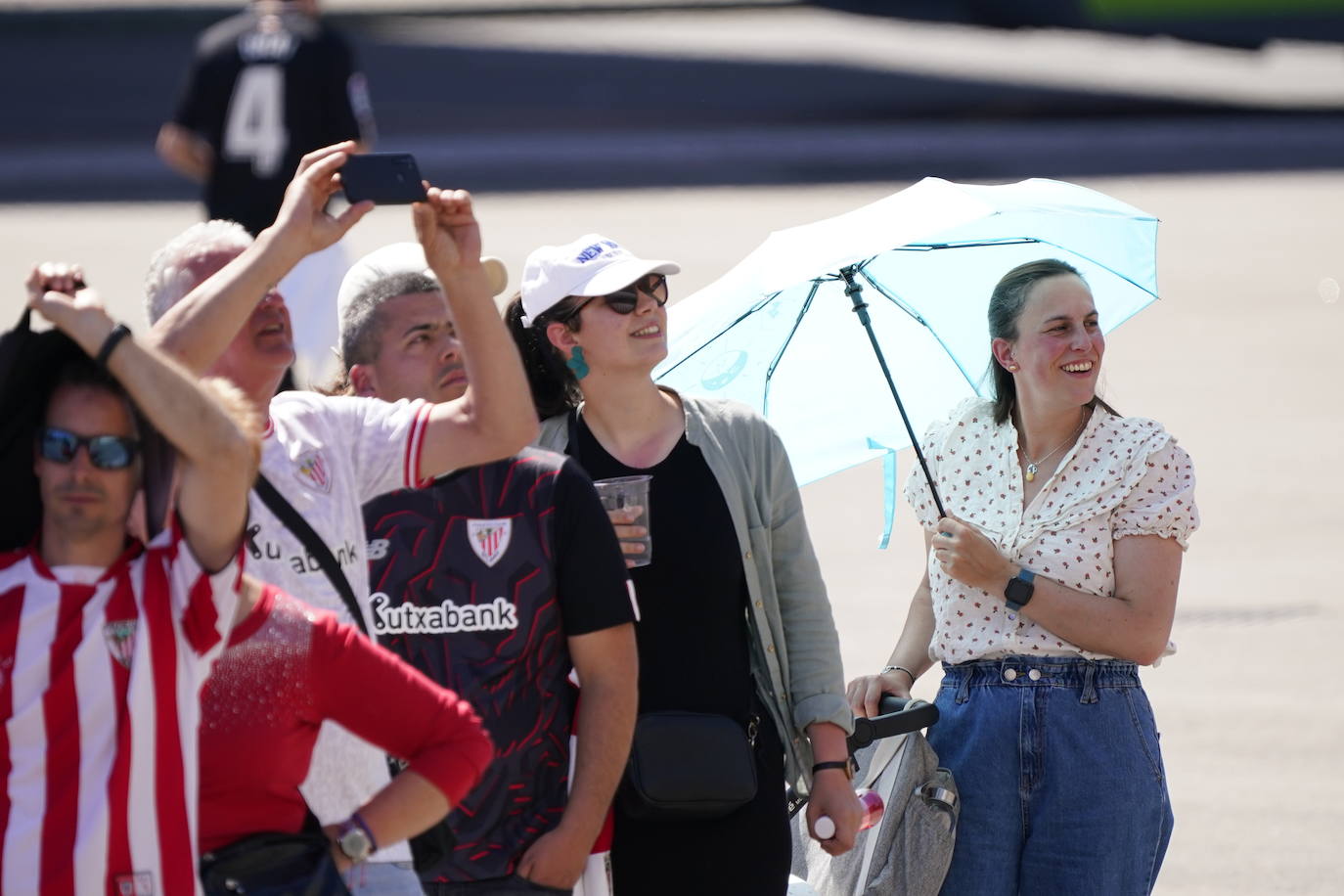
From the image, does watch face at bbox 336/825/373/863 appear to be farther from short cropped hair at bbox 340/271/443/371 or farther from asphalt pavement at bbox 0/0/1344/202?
asphalt pavement at bbox 0/0/1344/202

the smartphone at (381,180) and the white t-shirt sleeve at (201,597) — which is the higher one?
the smartphone at (381,180)

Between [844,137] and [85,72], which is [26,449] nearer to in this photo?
[844,137]

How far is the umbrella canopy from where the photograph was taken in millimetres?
4398

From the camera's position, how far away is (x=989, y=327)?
424 centimetres

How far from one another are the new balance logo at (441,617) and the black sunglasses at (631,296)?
2.31ft

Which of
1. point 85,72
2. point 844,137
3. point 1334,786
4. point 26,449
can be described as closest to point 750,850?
point 26,449

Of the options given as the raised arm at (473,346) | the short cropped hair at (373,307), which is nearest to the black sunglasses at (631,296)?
the short cropped hair at (373,307)

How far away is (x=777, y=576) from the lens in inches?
151

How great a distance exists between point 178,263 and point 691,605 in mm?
1159

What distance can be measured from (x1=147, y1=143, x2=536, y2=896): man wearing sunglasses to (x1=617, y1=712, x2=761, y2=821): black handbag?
2.22 feet

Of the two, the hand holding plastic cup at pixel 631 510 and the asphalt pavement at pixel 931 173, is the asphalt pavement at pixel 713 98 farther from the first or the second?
the hand holding plastic cup at pixel 631 510

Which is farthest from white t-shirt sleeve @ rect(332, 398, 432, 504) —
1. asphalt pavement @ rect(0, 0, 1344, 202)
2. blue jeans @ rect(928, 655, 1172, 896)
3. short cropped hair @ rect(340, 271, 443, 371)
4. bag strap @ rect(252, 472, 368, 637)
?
asphalt pavement @ rect(0, 0, 1344, 202)

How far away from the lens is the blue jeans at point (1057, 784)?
3.80 metres

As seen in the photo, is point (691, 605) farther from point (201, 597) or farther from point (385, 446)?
point (201, 597)
